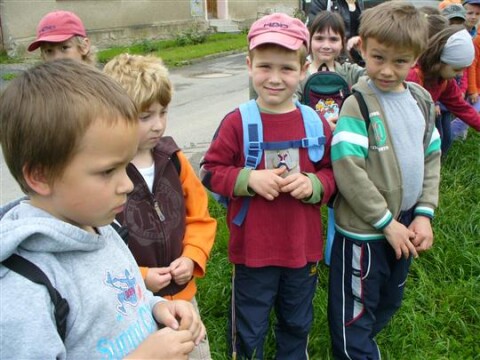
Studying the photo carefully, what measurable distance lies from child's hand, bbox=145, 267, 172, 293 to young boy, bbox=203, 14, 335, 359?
46 cm

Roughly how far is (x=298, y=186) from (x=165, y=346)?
3.31ft

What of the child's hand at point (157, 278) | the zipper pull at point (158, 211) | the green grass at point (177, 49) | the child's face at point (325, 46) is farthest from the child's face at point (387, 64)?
the green grass at point (177, 49)

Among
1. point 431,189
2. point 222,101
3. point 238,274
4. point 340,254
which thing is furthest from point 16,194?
point 222,101

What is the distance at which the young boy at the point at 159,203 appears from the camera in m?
2.00

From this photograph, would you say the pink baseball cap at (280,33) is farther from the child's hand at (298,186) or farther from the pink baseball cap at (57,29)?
the pink baseball cap at (57,29)

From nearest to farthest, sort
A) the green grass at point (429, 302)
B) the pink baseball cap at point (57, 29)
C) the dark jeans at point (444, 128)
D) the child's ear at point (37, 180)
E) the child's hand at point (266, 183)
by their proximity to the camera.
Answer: the child's ear at point (37, 180)
the child's hand at point (266, 183)
the green grass at point (429, 302)
the pink baseball cap at point (57, 29)
the dark jeans at point (444, 128)

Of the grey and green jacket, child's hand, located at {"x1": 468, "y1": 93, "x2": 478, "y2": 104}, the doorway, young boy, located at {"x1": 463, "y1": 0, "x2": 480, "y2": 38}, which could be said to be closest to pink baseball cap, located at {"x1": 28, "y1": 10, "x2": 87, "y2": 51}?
the grey and green jacket

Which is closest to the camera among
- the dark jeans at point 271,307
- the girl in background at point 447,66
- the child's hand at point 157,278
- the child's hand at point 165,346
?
the child's hand at point 165,346

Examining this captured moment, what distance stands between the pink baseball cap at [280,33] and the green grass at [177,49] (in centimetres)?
1061

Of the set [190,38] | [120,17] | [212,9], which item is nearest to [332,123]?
[120,17]

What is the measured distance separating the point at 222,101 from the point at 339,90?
598 centimetres

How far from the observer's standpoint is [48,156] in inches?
46.9

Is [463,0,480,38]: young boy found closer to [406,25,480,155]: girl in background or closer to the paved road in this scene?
[406,25,480,155]: girl in background

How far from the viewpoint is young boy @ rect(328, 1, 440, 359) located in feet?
7.50
